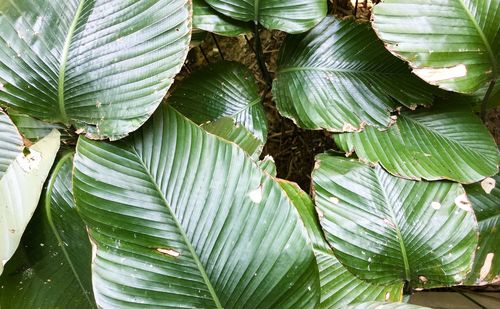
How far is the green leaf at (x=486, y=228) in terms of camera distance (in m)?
0.92

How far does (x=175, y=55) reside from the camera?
762mm

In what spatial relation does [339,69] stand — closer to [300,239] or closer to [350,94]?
[350,94]

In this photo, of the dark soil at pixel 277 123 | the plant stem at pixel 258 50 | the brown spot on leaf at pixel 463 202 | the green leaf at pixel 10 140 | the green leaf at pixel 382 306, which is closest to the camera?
the green leaf at pixel 382 306

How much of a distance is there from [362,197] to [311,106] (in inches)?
8.5

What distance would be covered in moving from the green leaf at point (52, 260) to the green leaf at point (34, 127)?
8cm

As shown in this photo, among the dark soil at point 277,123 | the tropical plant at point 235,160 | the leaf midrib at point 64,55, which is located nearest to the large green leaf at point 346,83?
the tropical plant at point 235,160

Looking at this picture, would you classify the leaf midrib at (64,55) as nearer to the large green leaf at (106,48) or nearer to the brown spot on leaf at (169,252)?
the large green leaf at (106,48)

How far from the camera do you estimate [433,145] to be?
3.16 ft

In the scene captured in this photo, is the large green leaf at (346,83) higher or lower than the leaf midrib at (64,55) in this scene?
lower

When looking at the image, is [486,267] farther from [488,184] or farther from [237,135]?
[237,135]

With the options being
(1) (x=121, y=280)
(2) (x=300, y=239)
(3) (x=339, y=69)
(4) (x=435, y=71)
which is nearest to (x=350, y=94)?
(3) (x=339, y=69)

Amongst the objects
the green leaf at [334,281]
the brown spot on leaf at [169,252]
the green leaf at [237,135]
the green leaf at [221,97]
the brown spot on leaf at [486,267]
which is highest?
the green leaf at [221,97]

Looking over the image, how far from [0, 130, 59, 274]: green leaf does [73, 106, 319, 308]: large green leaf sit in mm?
81

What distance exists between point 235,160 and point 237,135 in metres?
0.20
